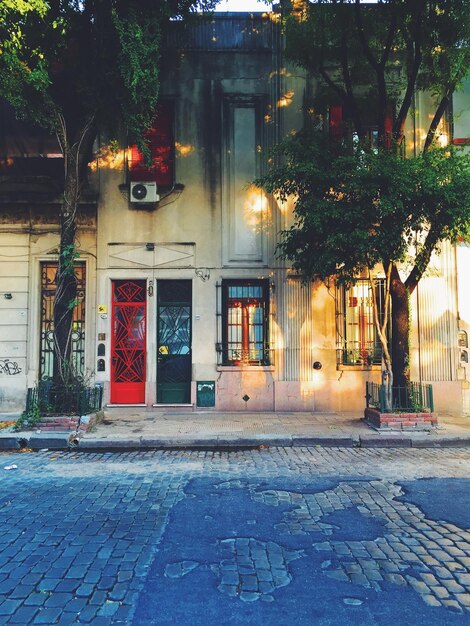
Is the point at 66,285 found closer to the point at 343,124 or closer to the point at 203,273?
the point at 203,273

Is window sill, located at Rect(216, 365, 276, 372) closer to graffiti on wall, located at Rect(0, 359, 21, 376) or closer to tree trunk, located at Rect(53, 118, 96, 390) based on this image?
tree trunk, located at Rect(53, 118, 96, 390)

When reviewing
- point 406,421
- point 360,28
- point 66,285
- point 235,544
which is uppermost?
point 360,28

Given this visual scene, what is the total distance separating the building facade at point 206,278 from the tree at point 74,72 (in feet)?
6.75

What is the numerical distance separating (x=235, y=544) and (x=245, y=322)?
8144 millimetres

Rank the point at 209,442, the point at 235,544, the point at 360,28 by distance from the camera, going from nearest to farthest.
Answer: the point at 235,544 → the point at 209,442 → the point at 360,28

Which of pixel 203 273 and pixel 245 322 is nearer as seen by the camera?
pixel 203 273

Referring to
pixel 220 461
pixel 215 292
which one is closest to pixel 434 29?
pixel 215 292

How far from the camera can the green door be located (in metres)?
11.9

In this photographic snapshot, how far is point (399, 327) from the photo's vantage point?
9883 millimetres

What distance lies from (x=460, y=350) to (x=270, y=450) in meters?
6.56

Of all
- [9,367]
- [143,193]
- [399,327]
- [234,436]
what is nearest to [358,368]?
[399,327]

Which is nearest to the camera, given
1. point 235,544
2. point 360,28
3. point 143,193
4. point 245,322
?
point 235,544

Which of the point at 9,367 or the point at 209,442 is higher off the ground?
the point at 9,367

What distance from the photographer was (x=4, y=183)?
1195 centimetres
